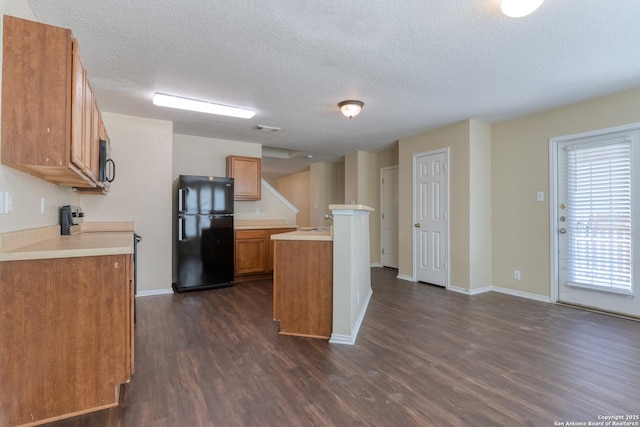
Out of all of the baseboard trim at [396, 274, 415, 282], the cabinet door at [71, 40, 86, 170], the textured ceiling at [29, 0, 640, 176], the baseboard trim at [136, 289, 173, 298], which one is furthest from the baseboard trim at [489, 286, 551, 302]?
the cabinet door at [71, 40, 86, 170]

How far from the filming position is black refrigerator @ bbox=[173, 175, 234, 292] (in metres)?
4.37

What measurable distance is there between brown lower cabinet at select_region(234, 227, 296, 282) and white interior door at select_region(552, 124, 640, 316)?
4.04 m

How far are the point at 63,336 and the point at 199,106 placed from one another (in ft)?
8.93

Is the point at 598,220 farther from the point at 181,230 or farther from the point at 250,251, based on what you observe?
the point at 181,230

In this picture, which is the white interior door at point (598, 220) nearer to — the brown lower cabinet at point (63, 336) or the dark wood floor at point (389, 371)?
the dark wood floor at point (389, 371)

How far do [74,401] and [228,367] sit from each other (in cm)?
87

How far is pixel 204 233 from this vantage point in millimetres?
4484

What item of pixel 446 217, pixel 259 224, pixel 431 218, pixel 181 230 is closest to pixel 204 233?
pixel 181 230

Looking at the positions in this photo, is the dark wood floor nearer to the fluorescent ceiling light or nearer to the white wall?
the white wall

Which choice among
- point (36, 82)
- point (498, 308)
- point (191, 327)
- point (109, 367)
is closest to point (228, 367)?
point (109, 367)

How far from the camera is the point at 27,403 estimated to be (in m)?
1.59

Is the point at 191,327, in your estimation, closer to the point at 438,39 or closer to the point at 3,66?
the point at 3,66

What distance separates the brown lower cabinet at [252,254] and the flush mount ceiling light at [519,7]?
420 cm

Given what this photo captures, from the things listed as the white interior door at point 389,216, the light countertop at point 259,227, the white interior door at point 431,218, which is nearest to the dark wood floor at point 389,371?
the white interior door at point 431,218
